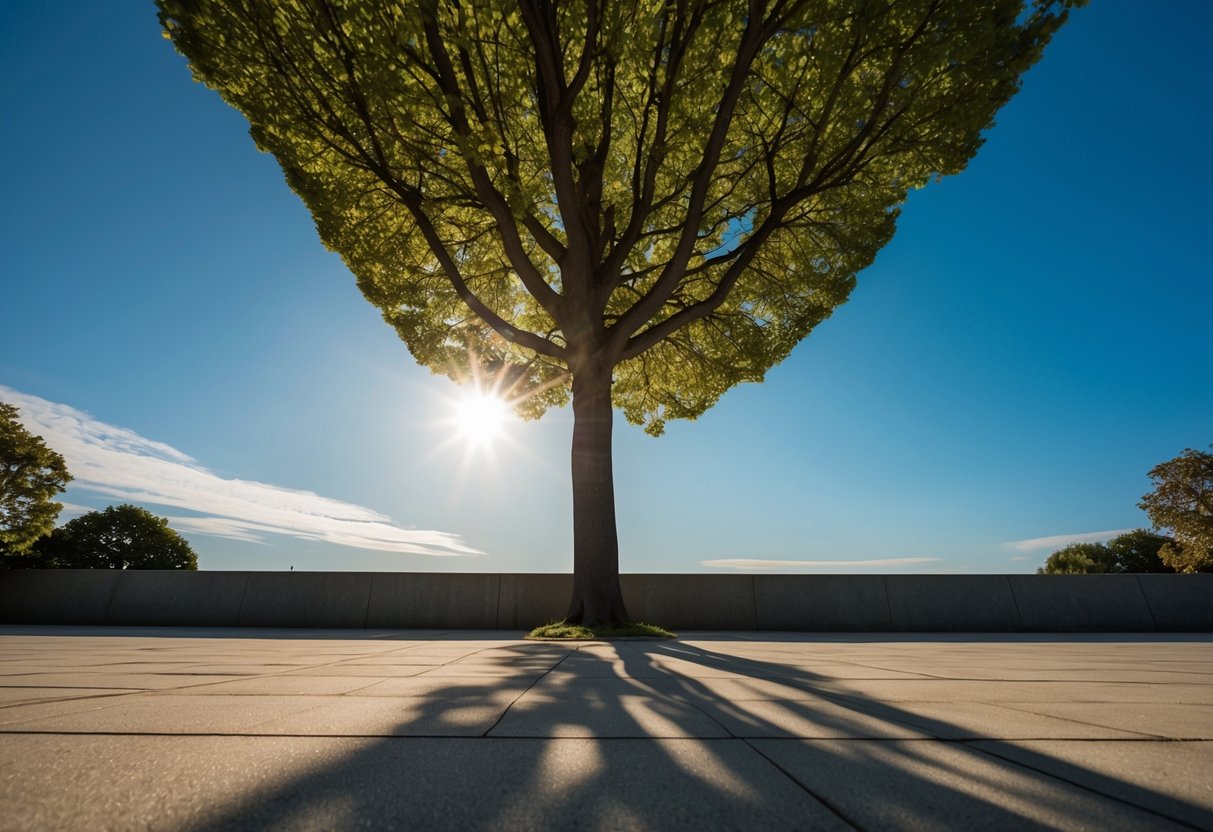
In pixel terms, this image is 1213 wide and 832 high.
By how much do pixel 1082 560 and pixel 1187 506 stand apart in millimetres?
20908

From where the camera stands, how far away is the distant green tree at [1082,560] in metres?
45.1

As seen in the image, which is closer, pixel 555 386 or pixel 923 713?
pixel 923 713

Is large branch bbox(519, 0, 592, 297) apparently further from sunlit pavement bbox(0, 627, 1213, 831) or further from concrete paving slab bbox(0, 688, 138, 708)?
concrete paving slab bbox(0, 688, 138, 708)

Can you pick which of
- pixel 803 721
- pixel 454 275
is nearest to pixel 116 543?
pixel 454 275

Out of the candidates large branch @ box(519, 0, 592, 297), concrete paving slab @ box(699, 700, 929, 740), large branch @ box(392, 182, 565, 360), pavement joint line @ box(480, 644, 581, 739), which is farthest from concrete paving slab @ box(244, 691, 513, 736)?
large branch @ box(519, 0, 592, 297)

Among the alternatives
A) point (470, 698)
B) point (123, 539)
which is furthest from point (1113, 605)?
point (123, 539)

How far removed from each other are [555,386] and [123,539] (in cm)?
3860

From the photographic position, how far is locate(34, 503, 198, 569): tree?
32.2 metres

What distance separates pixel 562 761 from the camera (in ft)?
4.75

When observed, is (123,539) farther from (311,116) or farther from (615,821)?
(615,821)

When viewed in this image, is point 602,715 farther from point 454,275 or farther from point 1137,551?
point 1137,551

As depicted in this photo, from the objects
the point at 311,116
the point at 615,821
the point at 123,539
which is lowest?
the point at 615,821

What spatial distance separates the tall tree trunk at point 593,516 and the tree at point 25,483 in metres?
25.0

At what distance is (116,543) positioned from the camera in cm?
3403
